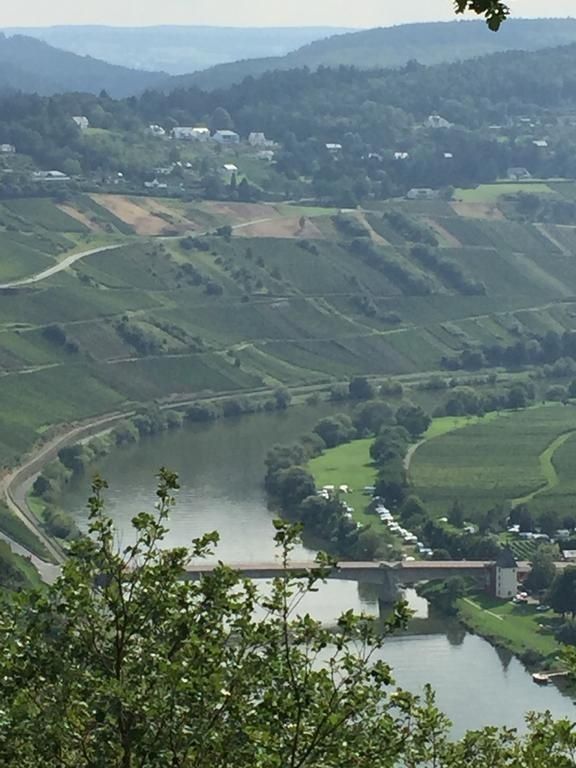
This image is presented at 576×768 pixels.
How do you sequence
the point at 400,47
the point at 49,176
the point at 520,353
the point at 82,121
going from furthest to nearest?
the point at 400,47
the point at 82,121
the point at 49,176
the point at 520,353

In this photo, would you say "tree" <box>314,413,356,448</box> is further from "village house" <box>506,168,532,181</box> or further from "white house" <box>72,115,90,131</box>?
"village house" <box>506,168,532,181</box>

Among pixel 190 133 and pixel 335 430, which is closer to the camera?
pixel 335 430

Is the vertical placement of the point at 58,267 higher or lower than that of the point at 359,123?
higher

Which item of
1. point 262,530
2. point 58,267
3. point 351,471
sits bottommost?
point 351,471

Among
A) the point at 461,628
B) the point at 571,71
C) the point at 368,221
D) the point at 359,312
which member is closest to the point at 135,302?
the point at 359,312

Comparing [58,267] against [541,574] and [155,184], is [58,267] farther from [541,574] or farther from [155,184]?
[541,574]

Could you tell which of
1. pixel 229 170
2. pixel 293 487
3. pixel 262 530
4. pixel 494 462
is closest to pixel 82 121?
pixel 229 170

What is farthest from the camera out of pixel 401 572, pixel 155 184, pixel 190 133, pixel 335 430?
pixel 190 133

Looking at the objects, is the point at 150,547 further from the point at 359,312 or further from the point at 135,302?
the point at 359,312
